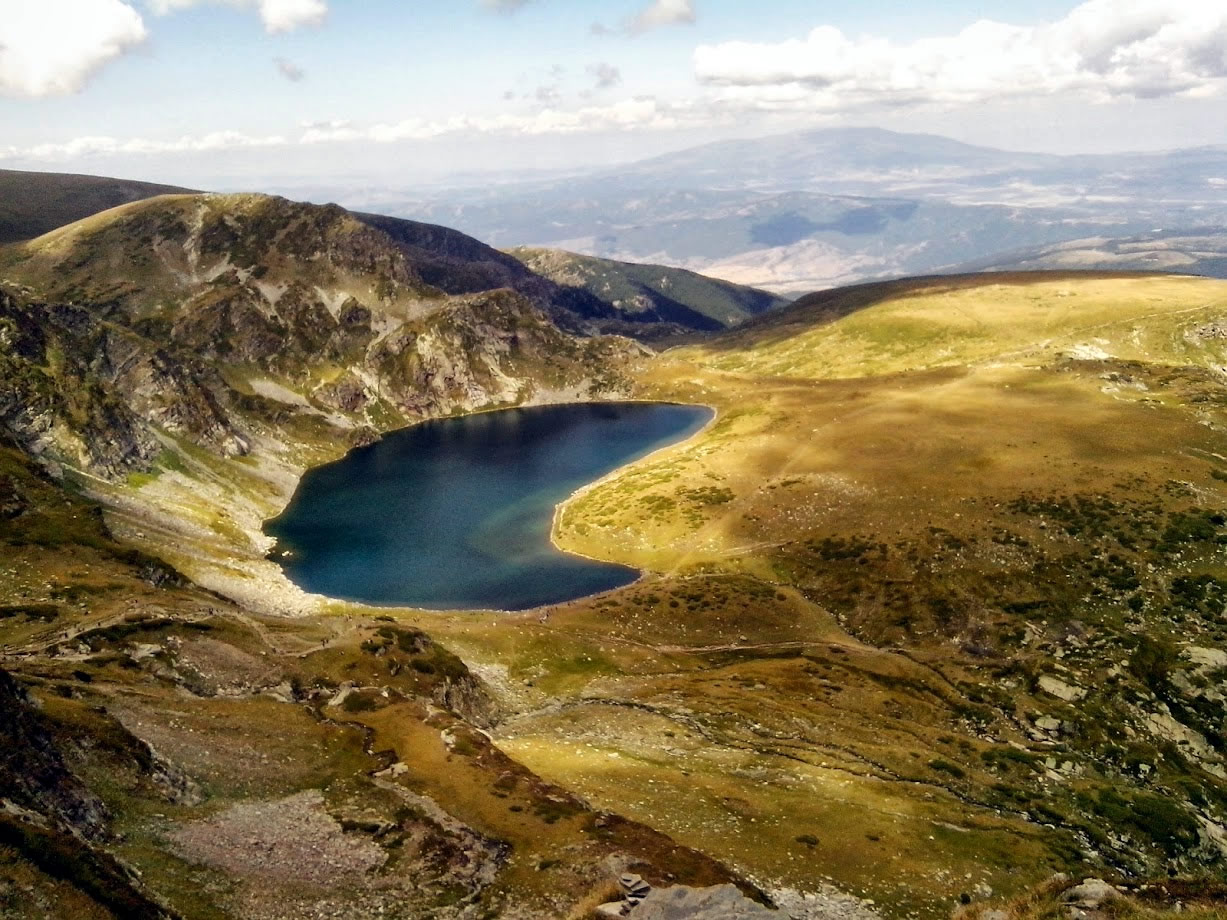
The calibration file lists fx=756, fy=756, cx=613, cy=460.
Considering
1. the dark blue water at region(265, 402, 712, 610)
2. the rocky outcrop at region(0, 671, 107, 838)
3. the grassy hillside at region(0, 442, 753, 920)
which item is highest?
the rocky outcrop at region(0, 671, 107, 838)

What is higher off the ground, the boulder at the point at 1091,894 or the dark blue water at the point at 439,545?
the boulder at the point at 1091,894

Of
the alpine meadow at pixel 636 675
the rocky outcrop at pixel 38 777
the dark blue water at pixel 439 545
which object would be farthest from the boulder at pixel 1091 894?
the dark blue water at pixel 439 545

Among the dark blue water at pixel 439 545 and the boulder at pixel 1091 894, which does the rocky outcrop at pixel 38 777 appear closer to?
the boulder at pixel 1091 894

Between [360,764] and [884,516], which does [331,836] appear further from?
[884,516]

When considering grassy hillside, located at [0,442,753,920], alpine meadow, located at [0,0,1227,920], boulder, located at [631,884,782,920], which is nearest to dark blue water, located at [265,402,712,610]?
alpine meadow, located at [0,0,1227,920]

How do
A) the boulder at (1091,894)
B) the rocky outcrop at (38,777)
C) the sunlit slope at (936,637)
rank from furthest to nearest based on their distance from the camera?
the sunlit slope at (936,637), the rocky outcrop at (38,777), the boulder at (1091,894)

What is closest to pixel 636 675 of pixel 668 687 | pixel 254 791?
pixel 668 687

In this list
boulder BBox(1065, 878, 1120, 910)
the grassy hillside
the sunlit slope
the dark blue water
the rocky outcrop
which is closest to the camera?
boulder BBox(1065, 878, 1120, 910)

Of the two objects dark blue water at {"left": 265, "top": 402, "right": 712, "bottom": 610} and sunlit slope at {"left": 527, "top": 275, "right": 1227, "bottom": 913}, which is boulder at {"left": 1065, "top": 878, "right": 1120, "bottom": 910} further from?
dark blue water at {"left": 265, "top": 402, "right": 712, "bottom": 610}

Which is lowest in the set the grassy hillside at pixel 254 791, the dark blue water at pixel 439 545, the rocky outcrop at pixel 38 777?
the dark blue water at pixel 439 545
